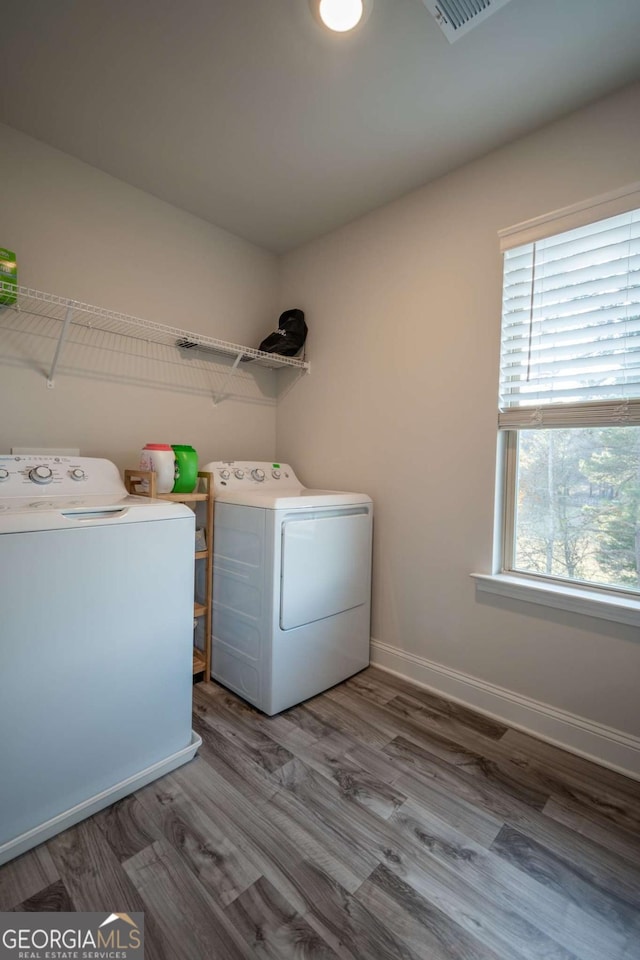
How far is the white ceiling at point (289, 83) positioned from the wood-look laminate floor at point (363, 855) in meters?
2.45

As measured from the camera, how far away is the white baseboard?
147cm

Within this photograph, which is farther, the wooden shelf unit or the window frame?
the wooden shelf unit

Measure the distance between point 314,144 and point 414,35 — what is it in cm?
56

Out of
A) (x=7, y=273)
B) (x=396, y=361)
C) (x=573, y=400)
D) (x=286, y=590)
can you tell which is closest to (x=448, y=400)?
(x=396, y=361)

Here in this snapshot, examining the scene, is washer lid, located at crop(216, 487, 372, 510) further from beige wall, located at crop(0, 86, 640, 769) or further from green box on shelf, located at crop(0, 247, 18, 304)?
green box on shelf, located at crop(0, 247, 18, 304)

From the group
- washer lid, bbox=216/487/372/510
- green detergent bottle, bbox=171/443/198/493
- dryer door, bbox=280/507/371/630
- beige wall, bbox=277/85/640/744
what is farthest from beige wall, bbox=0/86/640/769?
green detergent bottle, bbox=171/443/198/493

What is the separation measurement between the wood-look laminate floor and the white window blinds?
1.33 m

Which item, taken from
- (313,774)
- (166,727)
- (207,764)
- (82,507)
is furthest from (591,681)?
(82,507)

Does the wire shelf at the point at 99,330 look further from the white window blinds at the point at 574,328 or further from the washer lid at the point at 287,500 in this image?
the white window blinds at the point at 574,328

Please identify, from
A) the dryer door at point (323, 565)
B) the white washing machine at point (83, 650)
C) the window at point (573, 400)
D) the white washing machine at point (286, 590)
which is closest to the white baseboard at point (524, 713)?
the white washing machine at point (286, 590)

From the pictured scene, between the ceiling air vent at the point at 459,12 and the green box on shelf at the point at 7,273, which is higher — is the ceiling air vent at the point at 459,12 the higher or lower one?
the higher one

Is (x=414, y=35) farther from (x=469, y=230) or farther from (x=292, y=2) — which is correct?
(x=469, y=230)

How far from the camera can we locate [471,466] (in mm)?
1842

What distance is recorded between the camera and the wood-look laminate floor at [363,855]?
952 mm
